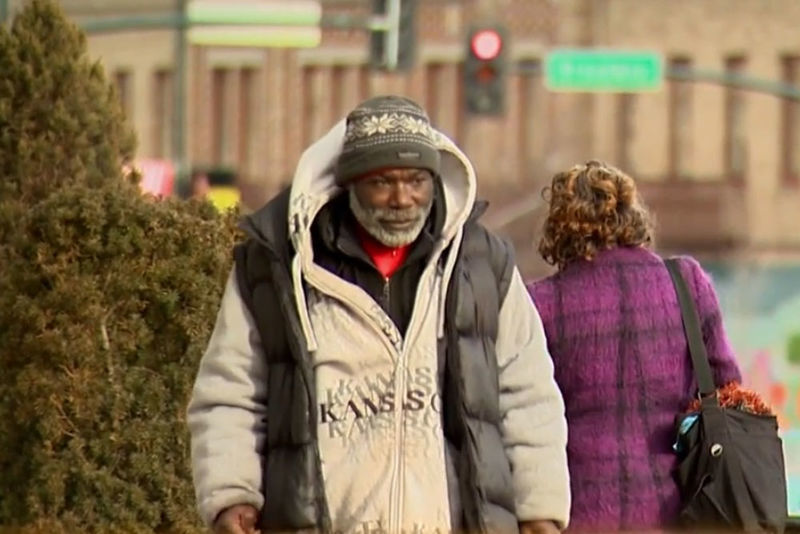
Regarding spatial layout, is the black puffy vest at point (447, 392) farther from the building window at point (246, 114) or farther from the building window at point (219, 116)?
the building window at point (246, 114)

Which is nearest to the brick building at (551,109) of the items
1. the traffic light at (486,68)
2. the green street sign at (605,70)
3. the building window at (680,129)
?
the building window at (680,129)

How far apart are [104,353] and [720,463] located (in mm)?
1846

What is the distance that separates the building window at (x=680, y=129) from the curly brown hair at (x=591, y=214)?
139 feet

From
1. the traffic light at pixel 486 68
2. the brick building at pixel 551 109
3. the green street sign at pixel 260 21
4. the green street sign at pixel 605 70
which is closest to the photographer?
the green street sign at pixel 260 21

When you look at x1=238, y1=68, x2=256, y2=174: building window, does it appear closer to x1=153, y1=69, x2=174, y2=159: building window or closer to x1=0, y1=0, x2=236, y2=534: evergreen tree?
x1=153, y1=69, x2=174, y2=159: building window

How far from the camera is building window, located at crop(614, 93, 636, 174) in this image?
49875 millimetres

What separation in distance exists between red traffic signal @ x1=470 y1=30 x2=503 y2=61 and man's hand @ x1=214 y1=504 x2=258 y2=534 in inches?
1009

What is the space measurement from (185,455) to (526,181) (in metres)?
42.3

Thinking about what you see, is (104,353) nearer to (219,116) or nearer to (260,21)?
(260,21)

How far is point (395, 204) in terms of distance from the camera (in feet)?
18.4

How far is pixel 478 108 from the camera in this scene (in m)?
30.6

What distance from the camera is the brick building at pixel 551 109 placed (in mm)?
48625

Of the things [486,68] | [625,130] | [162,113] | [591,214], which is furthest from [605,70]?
[591,214]

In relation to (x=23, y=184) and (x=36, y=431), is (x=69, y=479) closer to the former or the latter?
(x=36, y=431)
